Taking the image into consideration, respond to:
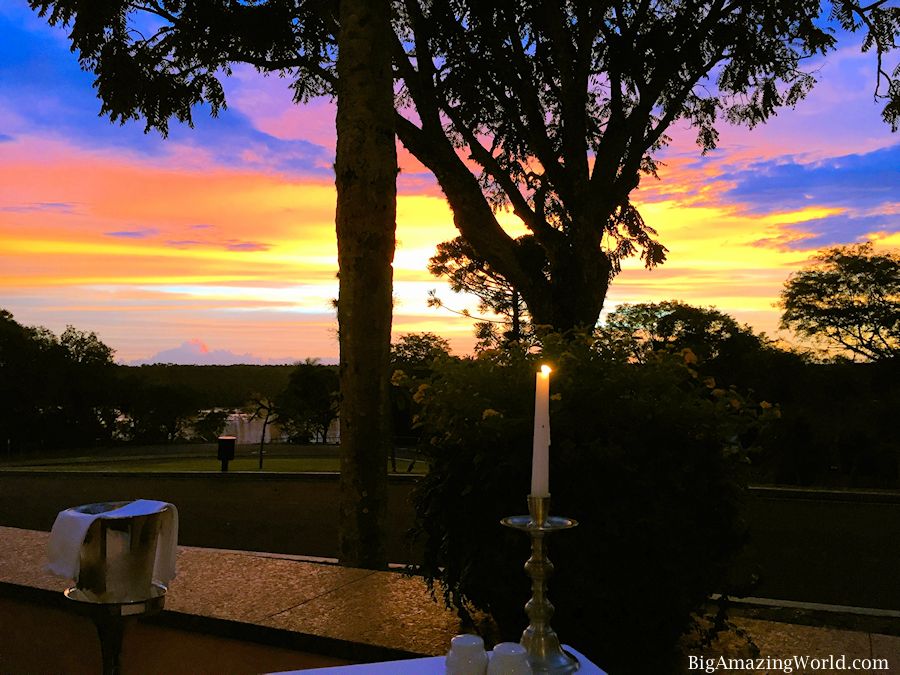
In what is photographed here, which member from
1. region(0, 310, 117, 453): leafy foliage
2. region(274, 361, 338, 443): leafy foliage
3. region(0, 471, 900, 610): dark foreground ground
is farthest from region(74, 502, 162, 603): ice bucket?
region(0, 310, 117, 453): leafy foliage

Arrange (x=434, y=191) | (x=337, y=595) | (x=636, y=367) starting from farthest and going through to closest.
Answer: (x=434, y=191) < (x=337, y=595) < (x=636, y=367)

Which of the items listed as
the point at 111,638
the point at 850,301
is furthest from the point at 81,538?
the point at 850,301

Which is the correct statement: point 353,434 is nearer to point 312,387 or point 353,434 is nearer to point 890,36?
point 890,36

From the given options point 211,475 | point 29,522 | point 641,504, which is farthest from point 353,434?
point 211,475

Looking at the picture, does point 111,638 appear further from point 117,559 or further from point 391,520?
point 391,520

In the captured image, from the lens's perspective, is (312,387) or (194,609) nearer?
(194,609)

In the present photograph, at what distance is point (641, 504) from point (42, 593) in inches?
113

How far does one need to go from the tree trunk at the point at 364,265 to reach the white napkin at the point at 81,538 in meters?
2.84

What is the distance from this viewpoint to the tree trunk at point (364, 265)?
5594 millimetres

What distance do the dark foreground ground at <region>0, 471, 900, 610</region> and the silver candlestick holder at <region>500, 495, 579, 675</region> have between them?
13.2 ft

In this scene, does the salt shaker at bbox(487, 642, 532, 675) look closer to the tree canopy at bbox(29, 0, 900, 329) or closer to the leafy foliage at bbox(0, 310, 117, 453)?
the tree canopy at bbox(29, 0, 900, 329)

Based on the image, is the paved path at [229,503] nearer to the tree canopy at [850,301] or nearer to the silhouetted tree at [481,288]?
the silhouetted tree at [481,288]

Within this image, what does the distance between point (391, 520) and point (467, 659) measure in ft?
32.2

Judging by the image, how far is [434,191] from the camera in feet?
50.8
